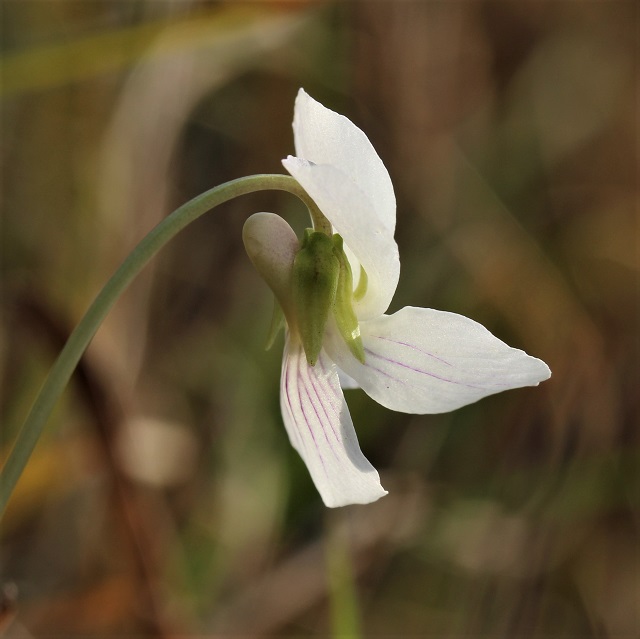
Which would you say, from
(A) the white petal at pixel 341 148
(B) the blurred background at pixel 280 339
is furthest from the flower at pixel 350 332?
(B) the blurred background at pixel 280 339

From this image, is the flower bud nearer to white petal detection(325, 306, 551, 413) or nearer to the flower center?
the flower center

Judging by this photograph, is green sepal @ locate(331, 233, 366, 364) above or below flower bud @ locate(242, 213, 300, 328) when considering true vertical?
below

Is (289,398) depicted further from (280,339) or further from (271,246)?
(280,339)

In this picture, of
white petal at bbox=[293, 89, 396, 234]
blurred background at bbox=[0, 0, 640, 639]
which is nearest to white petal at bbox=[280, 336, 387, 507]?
white petal at bbox=[293, 89, 396, 234]

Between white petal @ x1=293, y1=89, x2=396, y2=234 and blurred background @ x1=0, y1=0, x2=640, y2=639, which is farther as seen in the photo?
blurred background @ x1=0, y1=0, x2=640, y2=639

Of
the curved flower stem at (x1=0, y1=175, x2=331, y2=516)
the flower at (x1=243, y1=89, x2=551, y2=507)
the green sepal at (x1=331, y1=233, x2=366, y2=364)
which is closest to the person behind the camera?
the curved flower stem at (x1=0, y1=175, x2=331, y2=516)

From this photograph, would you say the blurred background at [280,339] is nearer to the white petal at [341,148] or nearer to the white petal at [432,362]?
the white petal at [432,362]

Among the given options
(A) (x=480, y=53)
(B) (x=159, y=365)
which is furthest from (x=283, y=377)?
(A) (x=480, y=53)

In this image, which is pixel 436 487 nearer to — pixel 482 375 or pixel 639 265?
pixel 639 265
